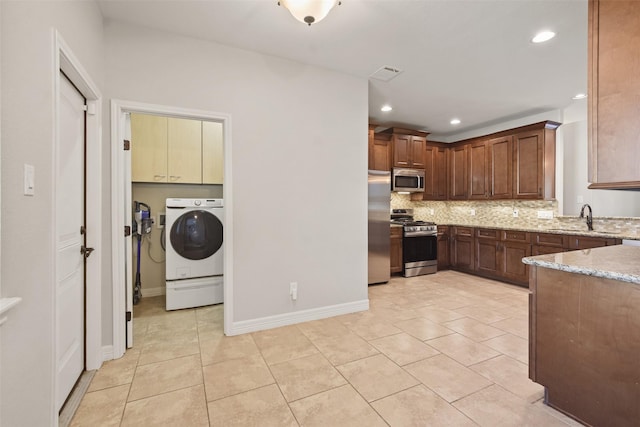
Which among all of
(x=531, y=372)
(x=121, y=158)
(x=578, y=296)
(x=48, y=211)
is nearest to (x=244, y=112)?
(x=121, y=158)

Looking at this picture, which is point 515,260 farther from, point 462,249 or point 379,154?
point 379,154

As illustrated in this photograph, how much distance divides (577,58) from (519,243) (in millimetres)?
2471

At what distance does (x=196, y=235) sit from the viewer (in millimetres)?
3332

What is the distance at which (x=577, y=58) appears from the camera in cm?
277

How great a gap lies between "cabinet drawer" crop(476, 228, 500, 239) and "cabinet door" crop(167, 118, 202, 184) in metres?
4.40

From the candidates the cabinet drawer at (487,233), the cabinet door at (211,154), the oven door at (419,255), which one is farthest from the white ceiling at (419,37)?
the oven door at (419,255)

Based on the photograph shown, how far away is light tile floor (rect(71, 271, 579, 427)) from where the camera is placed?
5.29 feet

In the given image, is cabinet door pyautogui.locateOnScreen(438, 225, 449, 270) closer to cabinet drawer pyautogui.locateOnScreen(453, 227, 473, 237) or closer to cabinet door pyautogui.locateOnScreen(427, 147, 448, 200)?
cabinet drawer pyautogui.locateOnScreen(453, 227, 473, 237)

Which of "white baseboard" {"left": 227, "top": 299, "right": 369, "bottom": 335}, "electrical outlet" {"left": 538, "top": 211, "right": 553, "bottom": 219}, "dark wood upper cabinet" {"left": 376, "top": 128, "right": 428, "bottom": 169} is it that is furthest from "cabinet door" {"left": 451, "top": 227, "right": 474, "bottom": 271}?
"white baseboard" {"left": 227, "top": 299, "right": 369, "bottom": 335}

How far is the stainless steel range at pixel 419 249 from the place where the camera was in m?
4.80

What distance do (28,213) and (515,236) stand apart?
516 centimetres

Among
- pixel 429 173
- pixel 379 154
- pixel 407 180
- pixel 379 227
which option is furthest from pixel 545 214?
pixel 379 154

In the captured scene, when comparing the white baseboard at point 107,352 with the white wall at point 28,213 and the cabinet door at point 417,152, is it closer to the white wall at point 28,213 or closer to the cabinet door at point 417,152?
the white wall at point 28,213

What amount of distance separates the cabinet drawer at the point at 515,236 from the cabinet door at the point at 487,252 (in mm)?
136
